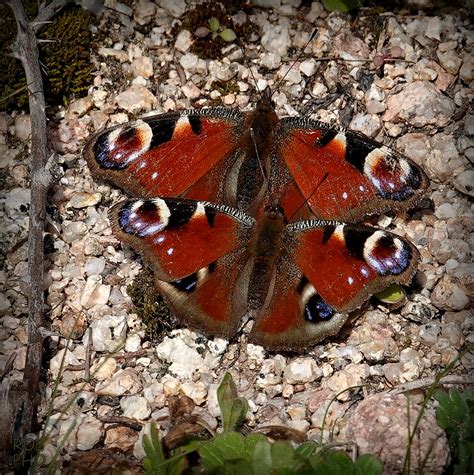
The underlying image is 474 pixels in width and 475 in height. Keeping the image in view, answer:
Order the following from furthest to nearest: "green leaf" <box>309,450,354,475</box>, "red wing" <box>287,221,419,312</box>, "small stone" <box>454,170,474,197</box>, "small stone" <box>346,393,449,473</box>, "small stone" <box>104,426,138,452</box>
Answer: "small stone" <box>454,170,474,197</box> → "red wing" <box>287,221,419,312</box> → "small stone" <box>104,426,138,452</box> → "small stone" <box>346,393,449,473</box> → "green leaf" <box>309,450,354,475</box>

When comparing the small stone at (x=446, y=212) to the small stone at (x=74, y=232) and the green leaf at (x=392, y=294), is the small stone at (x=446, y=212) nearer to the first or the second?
the green leaf at (x=392, y=294)

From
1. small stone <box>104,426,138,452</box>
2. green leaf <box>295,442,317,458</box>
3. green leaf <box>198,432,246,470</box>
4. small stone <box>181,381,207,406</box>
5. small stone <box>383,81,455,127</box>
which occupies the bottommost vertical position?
small stone <box>104,426,138,452</box>

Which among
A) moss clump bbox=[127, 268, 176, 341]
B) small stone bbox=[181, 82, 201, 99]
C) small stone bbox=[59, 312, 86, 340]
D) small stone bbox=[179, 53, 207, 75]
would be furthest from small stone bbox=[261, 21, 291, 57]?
small stone bbox=[59, 312, 86, 340]

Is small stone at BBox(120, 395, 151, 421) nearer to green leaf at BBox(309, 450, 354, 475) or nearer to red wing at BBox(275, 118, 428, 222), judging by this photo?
green leaf at BBox(309, 450, 354, 475)

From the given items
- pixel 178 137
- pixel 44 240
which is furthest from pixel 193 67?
pixel 44 240

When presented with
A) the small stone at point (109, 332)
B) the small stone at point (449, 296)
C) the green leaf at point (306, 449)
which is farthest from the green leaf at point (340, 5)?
the green leaf at point (306, 449)

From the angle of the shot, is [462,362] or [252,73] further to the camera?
[252,73]

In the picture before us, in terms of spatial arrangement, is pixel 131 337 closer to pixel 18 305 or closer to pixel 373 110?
pixel 18 305
